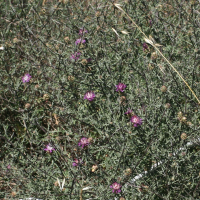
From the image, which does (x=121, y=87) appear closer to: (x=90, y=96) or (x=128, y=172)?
(x=90, y=96)

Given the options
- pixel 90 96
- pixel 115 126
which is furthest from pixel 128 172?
pixel 90 96

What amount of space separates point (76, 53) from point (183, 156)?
1259 millimetres

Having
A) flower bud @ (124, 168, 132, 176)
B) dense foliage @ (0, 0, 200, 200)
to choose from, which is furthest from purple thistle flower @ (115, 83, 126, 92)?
flower bud @ (124, 168, 132, 176)

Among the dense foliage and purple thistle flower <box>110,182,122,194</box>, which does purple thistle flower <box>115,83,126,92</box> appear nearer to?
the dense foliage

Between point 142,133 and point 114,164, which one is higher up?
point 142,133

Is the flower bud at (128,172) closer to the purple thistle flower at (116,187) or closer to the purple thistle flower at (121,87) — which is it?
the purple thistle flower at (116,187)

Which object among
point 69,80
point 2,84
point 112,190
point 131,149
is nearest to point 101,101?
point 69,80

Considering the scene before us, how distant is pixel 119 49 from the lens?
287 centimetres

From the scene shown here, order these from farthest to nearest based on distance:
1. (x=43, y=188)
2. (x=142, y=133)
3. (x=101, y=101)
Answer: (x=101, y=101)
(x=142, y=133)
(x=43, y=188)

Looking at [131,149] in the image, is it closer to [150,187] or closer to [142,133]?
[142,133]

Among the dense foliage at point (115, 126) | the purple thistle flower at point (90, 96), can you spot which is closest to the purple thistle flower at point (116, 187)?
the dense foliage at point (115, 126)

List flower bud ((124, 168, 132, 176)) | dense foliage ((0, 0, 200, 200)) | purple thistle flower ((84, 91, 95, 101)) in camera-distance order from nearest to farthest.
Answer: 1. flower bud ((124, 168, 132, 176))
2. dense foliage ((0, 0, 200, 200))
3. purple thistle flower ((84, 91, 95, 101))

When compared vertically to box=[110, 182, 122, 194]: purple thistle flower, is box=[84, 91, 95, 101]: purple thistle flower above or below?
above

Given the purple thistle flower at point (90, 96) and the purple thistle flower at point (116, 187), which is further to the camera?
the purple thistle flower at point (90, 96)
